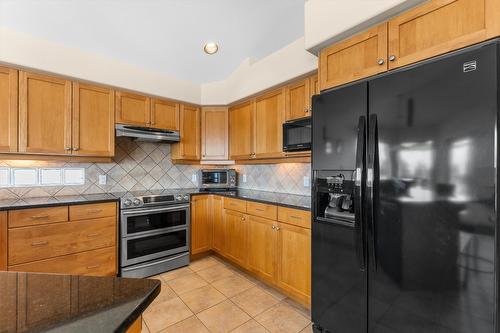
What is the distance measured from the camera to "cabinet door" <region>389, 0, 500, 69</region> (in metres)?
1.10

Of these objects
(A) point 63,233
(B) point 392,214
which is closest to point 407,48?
(B) point 392,214

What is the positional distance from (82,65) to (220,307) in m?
2.79

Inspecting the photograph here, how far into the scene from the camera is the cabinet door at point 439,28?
1.10 m

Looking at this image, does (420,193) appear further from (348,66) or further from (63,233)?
(63,233)

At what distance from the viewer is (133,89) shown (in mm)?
2803

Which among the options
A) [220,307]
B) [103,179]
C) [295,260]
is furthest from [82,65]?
[295,260]

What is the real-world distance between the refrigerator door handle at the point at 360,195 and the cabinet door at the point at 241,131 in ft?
5.51

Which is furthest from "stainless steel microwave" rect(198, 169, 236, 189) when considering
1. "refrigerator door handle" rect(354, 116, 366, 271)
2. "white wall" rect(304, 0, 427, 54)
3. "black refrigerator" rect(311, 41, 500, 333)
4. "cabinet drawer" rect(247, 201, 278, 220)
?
"refrigerator door handle" rect(354, 116, 366, 271)

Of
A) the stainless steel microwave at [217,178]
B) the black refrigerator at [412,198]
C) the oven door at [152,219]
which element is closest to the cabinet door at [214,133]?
the stainless steel microwave at [217,178]

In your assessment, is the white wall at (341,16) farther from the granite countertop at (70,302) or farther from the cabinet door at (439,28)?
the granite countertop at (70,302)

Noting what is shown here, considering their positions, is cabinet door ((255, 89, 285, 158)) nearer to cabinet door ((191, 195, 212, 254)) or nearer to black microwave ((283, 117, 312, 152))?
black microwave ((283, 117, 312, 152))

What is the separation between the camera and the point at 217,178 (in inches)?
134

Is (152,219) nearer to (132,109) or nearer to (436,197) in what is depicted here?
(132,109)

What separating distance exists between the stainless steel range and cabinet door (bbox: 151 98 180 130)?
0.93m
